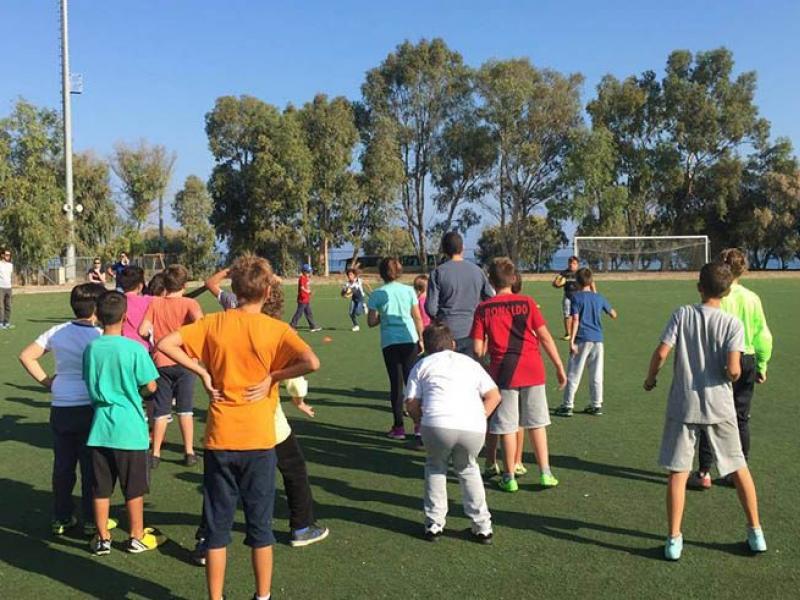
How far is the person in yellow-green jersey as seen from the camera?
210 inches

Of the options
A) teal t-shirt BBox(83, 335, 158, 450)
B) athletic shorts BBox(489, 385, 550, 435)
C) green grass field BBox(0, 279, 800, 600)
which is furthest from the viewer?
athletic shorts BBox(489, 385, 550, 435)

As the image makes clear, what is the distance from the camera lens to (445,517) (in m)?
4.73

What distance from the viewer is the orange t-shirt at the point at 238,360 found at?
3.46 metres

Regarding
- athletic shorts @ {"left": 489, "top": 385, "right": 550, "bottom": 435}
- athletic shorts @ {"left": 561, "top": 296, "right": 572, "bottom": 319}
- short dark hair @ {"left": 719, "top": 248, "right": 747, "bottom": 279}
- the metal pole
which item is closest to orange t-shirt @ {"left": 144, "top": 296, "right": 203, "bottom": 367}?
athletic shorts @ {"left": 489, "top": 385, "right": 550, "bottom": 435}

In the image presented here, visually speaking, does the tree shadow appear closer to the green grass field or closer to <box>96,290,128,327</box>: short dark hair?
the green grass field

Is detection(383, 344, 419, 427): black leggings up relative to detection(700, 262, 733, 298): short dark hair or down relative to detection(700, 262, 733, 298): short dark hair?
down

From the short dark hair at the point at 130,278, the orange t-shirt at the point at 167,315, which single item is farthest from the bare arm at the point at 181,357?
the short dark hair at the point at 130,278

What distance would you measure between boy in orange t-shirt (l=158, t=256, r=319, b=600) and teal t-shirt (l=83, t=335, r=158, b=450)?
97 centimetres

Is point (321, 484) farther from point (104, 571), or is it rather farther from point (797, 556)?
point (797, 556)

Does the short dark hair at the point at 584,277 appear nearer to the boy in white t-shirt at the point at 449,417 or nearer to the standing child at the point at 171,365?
the boy in white t-shirt at the point at 449,417

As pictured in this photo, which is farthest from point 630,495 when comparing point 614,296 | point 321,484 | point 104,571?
point 614,296

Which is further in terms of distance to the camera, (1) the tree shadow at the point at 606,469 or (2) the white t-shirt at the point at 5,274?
(2) the white t-shirt at the point at 5,274

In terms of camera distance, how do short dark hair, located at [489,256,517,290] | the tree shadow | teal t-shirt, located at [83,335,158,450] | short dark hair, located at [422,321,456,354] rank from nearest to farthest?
teal t-shirt, located at [83,335,158,450]
short dark hair, located at [422,321,456,354]
short dark hair, located at [489,256,517,290]
the tree shadow

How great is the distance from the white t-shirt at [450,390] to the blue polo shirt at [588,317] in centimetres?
396
